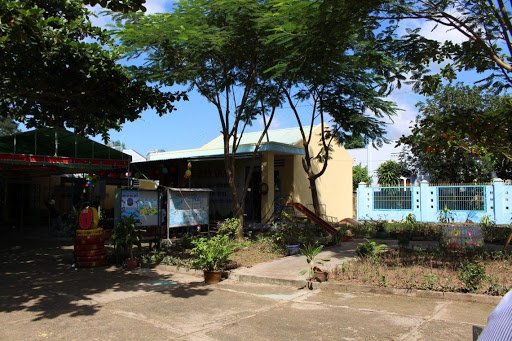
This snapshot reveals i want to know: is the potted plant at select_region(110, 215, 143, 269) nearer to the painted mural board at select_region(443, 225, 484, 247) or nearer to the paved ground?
the paved ground

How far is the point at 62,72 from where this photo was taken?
33.2ft

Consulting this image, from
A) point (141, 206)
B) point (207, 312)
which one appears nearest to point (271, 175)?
point (141, 206)

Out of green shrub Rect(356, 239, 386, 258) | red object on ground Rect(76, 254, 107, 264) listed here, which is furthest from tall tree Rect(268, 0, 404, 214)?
red object on ground Rect(76, 254, 107, 264)

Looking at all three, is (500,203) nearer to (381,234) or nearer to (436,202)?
(436,202)

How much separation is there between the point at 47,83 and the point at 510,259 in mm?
11994

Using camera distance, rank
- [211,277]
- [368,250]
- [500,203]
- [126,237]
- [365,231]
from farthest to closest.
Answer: [500,203], [365,231], [126,237], [368,250], [211,277]

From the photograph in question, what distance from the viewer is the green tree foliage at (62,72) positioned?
855cm

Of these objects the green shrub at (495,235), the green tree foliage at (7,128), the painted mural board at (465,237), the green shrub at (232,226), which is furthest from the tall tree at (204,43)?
the green tree foliage at (7,128)

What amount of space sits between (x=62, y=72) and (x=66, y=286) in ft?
17.5

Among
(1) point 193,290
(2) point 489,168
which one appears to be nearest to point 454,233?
(1) point 193,290

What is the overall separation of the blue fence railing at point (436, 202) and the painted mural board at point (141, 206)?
16672mm

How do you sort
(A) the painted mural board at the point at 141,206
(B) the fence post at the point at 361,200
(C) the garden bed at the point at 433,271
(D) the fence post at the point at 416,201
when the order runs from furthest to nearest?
1. (B) the fence post at the point at 361,200
2. (D) the fence post at the point at 416,201
3. (A) the painted mural board at the point at 141,206
4. (C) the garden bed at the point at 433,271

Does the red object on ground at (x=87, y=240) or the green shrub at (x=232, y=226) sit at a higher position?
the green shrub at (x=232, y=226)

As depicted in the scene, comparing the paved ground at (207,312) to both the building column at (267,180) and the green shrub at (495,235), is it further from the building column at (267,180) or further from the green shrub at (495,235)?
the building column at (267,180)
